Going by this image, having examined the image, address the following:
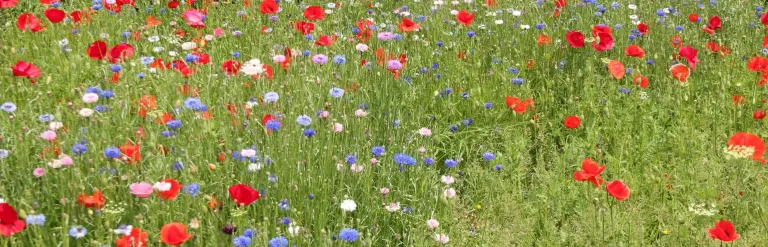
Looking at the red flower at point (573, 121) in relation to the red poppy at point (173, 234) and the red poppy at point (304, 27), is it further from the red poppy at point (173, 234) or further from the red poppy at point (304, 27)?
the red poppy at point (173, 234)

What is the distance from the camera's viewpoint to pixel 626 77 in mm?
3881

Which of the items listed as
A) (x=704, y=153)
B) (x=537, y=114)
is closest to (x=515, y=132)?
(x=537, y=114)

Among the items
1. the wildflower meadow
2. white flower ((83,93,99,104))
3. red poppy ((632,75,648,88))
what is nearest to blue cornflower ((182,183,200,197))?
the wildflower meadow

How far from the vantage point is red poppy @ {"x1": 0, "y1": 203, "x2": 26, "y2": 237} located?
6.02 feet

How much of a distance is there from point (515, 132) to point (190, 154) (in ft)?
5.02

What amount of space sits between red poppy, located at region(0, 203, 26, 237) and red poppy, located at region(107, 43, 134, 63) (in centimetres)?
127

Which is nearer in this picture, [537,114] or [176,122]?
[176,122]

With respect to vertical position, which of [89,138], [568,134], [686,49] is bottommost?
[568,134]

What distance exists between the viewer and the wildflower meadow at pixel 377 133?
2293mm

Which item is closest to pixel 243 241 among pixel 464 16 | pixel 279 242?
pixel 279 242

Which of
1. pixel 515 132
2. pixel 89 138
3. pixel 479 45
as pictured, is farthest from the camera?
pixel 479 45

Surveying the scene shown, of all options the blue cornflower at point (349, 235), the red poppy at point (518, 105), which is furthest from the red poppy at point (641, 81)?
the blue cornflower at point (349, 235)

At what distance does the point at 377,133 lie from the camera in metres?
3.06

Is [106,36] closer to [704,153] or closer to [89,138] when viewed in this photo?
[89,138]
